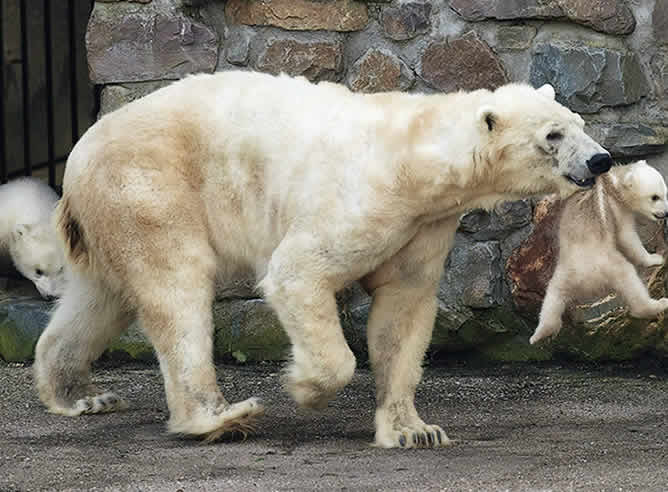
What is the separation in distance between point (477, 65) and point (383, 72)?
38cm

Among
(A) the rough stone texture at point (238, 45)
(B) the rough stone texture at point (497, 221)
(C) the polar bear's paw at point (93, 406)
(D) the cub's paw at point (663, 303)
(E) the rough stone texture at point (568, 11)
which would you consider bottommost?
(C) the polar bear's paw at point (93, 406)

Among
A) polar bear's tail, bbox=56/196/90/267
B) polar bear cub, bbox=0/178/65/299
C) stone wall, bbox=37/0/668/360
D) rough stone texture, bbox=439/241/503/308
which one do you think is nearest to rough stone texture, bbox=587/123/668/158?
stone wall, bbox=37/0/668/360

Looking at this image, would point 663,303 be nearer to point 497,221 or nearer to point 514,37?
point 497,221

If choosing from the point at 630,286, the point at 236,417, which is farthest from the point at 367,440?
the point at 630,286

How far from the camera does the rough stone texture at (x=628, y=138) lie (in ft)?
18.7

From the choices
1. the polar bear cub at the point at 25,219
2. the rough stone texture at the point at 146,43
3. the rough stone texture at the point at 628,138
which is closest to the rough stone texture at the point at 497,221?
the rough stone texture at the point at 628,138

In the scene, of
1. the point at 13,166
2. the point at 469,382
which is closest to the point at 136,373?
the point at 469,382

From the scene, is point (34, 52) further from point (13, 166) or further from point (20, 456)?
point (20, 456)

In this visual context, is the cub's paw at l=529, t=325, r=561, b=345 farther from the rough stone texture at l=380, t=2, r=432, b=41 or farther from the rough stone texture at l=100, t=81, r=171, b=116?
the rough stone texture at l=100, t=81, r=171, b=116

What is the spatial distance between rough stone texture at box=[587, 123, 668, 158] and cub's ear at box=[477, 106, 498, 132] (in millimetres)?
1560

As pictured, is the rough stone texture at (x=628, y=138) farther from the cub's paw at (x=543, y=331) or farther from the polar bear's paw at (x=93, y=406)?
the polar bear's paw at (x=93, y=406)

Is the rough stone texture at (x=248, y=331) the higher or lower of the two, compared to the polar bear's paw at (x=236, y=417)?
lower

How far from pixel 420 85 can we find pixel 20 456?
2294mm

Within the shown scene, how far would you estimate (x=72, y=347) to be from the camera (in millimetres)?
5250
